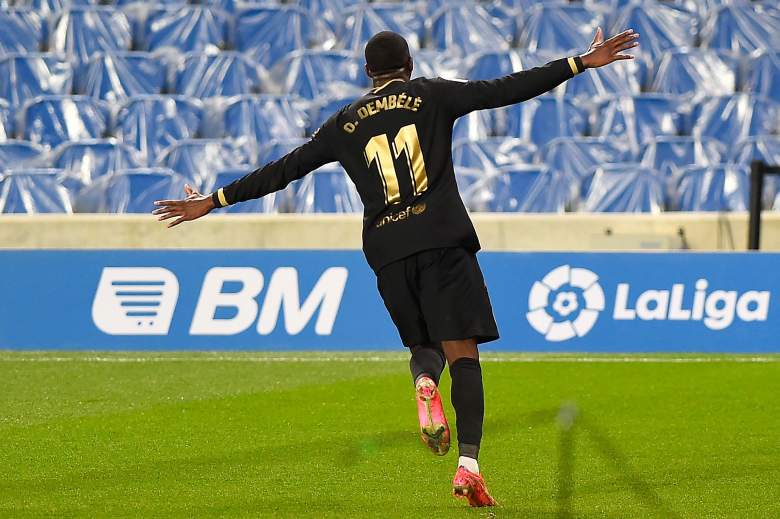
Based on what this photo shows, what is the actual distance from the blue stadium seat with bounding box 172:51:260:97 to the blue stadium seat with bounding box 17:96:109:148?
3.50ft

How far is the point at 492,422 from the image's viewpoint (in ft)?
23.9

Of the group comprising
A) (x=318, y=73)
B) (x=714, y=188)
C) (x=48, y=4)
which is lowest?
(x=714, y=188)

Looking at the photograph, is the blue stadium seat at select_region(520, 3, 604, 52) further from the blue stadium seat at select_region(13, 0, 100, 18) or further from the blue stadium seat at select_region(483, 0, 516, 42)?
the blue stadium seat at select_region(13, 0, 100, 18)

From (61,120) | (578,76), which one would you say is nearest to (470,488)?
(61,120)

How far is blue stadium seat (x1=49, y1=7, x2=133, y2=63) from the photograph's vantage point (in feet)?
51.4

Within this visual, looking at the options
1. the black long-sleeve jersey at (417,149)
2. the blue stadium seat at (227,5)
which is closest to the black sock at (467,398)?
the black long-sleeve jersey at (417,149)

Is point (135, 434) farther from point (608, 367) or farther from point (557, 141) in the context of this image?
point (557, 141)

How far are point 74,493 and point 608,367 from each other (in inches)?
222

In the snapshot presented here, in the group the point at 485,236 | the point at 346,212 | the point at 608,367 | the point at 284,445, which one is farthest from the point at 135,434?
the point at 346,212

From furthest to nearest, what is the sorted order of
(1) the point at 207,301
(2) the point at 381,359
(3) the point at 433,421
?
(1) the point at 207,301
(2) the point at 381,359
(3) the point at 433,421

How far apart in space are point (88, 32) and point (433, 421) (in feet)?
39.3

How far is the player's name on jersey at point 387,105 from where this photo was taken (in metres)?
5.04

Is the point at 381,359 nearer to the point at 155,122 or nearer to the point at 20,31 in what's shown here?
the point at 155,122

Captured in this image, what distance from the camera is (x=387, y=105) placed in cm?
507
